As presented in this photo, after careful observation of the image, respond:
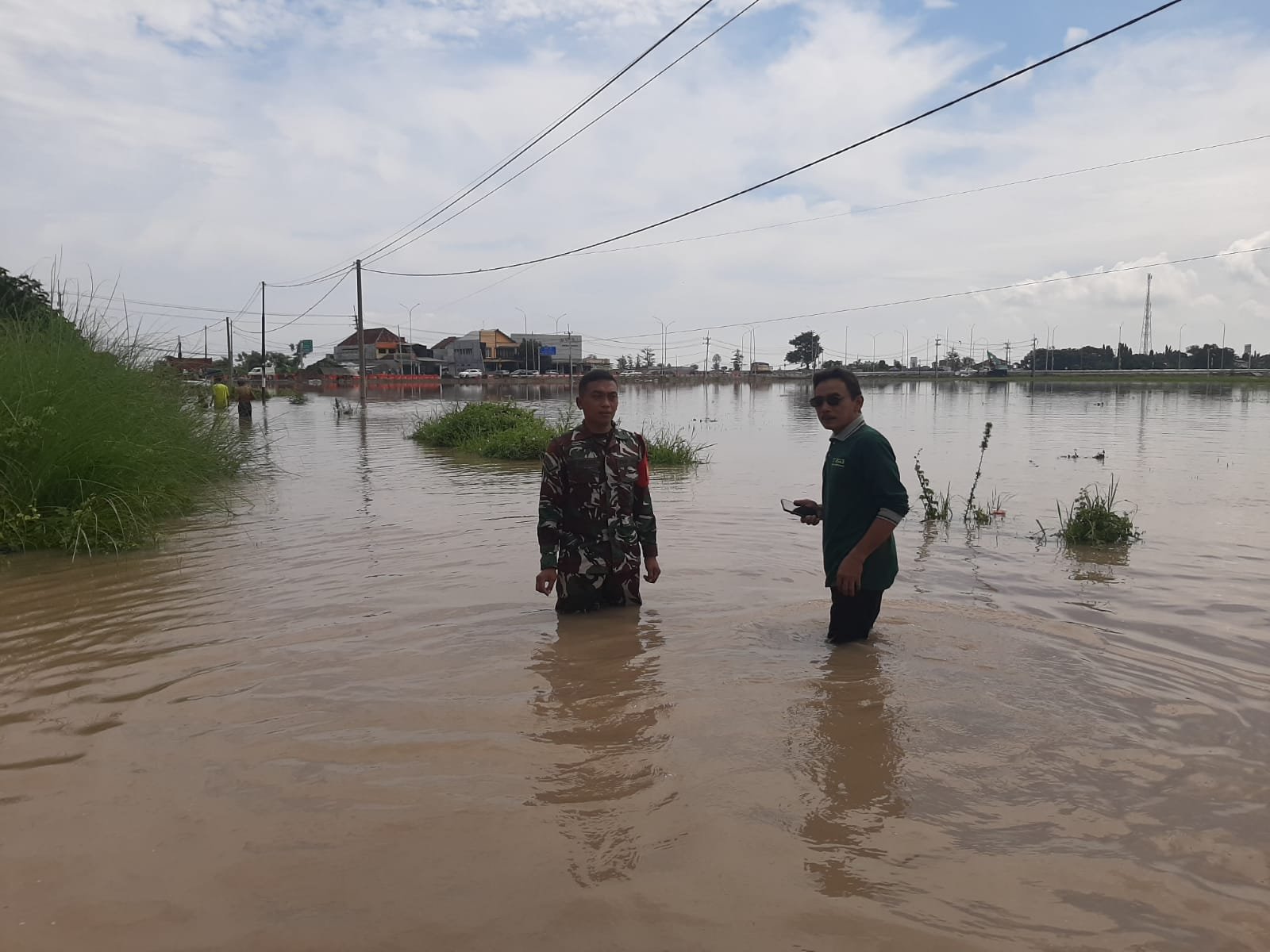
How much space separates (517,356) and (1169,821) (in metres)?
115

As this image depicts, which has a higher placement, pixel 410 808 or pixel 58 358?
pixel 58 358

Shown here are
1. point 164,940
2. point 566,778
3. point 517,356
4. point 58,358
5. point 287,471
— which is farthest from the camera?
point 517,356

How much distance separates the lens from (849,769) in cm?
358

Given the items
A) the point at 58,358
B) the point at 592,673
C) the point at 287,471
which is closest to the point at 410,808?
the point at 592,673

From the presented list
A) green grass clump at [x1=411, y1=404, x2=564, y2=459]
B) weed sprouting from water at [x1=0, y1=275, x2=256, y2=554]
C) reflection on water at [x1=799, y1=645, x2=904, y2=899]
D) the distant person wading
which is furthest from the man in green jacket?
the distant person wading

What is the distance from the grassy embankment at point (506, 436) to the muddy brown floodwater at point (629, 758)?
8.80m

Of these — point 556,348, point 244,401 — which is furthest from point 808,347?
point 244,401

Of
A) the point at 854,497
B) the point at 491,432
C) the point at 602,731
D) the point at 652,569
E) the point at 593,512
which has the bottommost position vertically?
the point at 602,731

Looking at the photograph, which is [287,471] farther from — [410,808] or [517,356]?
[517,356]

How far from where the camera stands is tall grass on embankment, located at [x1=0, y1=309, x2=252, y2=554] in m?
7.66

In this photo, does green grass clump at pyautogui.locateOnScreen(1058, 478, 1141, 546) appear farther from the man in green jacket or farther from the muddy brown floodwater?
the man in green jacket

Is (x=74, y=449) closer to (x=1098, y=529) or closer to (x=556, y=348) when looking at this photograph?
(x=1098, y=529)

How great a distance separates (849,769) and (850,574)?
3.87 ft

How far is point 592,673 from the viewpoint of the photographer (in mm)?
4723
